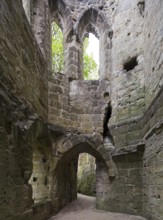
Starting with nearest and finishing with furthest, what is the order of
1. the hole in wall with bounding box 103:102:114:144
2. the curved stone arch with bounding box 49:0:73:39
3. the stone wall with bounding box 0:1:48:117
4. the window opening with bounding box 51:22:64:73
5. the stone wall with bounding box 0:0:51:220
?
1. the stone wall with bounding box 0:0:51:220
2. the stone wall with bounding box 0:1:48:117
3. the hole in wall with bounding box 103:102:114:144
4. the curved stone arch with bounding box 49:0:73:39
5. the window opening with bounding box 51:22:64:73

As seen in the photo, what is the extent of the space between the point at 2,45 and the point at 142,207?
4.52 metres

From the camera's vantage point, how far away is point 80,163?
1254cm

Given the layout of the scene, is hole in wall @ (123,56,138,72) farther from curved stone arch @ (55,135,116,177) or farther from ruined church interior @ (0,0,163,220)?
curved stone arch @ (55,135,116,177)

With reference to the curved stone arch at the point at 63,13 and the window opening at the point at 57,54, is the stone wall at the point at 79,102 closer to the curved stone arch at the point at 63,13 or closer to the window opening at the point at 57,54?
the curved stone arch at the point at 63,13

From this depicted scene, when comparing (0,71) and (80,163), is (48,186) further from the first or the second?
(80,163)

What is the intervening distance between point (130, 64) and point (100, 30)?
1.96m

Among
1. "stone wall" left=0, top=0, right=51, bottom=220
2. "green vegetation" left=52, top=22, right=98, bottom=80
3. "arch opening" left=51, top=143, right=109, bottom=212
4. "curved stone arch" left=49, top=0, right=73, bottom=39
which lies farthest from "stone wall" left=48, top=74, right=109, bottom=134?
"green vegetation" left=52, top=22, right=98, bottom=80

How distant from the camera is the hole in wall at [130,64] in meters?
6.65

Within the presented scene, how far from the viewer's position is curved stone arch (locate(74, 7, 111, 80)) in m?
7.53

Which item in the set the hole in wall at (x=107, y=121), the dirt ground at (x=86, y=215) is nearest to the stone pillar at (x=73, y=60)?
the hole in wall at (x=107, y=121)

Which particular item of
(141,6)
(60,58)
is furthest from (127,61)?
(60,58)

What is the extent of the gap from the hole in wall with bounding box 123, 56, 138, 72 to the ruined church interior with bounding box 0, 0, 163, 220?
28 millimetres

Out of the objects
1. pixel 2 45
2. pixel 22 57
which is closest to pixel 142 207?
pixel 22 57

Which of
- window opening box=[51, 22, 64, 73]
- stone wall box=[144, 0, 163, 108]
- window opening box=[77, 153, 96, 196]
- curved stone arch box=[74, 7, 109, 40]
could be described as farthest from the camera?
window opening box=[51, 22, 64, 73]
